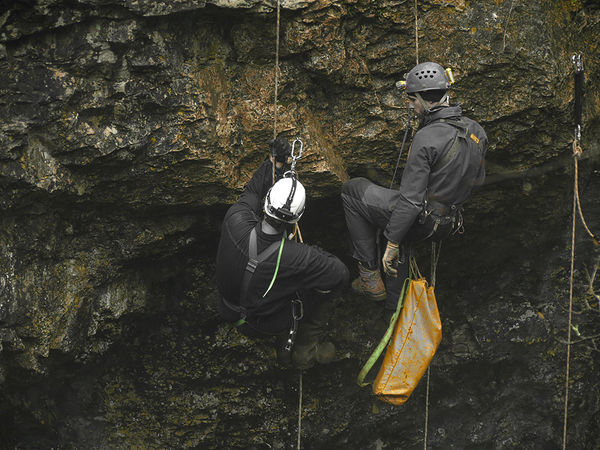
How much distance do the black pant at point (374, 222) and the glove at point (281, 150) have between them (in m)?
0.57

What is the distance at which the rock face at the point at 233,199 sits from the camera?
472cm

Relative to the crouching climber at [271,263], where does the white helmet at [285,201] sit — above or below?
above

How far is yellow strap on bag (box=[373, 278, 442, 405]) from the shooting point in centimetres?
497

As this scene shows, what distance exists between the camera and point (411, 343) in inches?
198

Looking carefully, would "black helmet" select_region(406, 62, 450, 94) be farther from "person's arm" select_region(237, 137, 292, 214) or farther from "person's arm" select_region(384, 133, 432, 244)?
"person's arm" select_region(237, 137, 292, 214)

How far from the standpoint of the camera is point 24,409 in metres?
5.84

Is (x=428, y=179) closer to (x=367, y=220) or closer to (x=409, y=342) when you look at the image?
(x=367, y=220)

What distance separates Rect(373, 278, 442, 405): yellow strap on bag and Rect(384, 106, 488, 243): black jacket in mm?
759

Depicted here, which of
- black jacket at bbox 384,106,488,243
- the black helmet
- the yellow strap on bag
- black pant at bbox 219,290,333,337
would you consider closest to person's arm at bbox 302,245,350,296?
black pant at bbox 219,290,333,337

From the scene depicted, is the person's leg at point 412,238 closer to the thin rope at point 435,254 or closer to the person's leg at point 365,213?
the person's leg at point 365,213

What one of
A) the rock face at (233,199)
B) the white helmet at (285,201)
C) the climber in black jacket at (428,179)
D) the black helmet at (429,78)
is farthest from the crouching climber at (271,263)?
the black helmet at (429,78)

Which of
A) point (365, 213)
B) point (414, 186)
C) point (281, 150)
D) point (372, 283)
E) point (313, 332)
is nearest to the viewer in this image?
point (414, 186)

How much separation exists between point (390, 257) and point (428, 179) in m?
0.64

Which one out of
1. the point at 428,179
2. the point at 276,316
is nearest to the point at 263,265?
the point at 276,316
